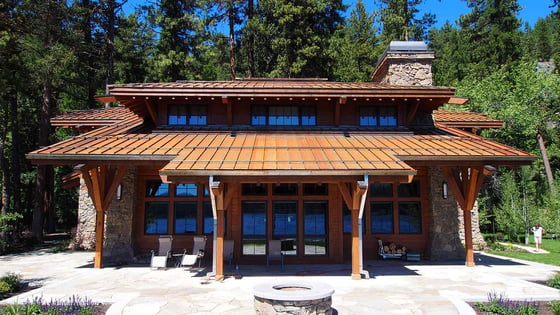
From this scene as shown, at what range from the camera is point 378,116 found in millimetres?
12062

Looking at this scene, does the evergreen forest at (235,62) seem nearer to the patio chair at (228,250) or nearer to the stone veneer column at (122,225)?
the stone veneer column at (122,225)

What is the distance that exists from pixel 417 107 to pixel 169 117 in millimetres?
8081

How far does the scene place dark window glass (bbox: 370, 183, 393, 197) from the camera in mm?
11625

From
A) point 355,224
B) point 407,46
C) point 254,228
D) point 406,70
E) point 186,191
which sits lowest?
point 254,228

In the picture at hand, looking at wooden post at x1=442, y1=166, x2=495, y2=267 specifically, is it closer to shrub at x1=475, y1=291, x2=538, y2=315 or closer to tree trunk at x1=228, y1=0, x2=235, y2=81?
shrub at x1=475, y1=291, x2=538, y2=315

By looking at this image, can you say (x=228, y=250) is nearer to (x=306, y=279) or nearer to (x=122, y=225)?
(x=306, y=279)

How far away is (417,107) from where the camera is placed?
1164 cm

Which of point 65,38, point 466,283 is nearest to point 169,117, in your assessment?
point 466,283

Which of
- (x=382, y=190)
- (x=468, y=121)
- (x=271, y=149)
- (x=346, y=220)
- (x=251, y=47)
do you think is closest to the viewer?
(x=271, y=149)

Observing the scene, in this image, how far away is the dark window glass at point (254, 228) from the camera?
10820 millimetres

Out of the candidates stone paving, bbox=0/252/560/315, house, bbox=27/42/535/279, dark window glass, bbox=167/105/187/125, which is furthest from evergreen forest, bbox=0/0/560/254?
stone paving, bbox=0/252/560/315

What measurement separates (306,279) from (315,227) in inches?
102

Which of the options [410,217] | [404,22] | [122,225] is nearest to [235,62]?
[404,22]

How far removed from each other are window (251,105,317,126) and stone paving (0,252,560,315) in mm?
4582
